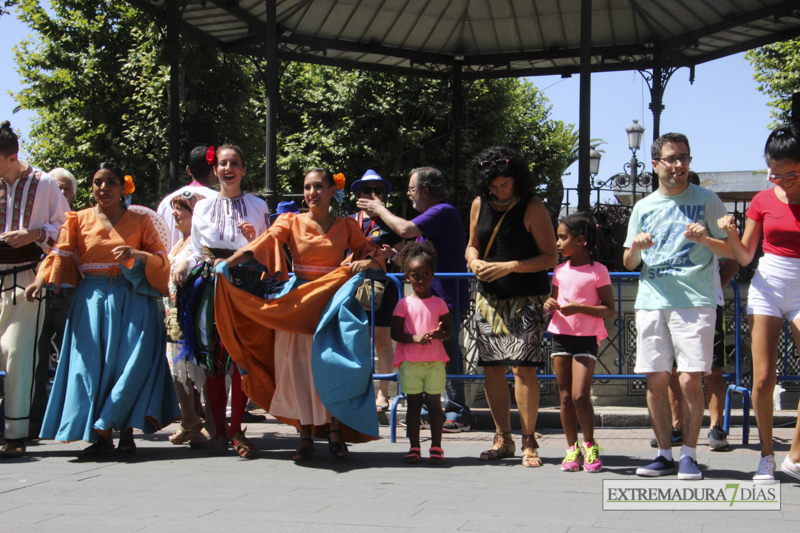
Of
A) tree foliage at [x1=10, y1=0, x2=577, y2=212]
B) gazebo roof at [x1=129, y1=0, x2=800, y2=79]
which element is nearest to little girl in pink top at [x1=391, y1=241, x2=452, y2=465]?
gazebo roof at [x1=129, y1=0, x2=800, y2=79]

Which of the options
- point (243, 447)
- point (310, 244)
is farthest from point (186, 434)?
point (310, 244)

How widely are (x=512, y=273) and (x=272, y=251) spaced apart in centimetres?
157

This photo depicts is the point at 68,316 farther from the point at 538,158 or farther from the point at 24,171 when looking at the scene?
the point at 538,158

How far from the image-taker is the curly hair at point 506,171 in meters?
5.10

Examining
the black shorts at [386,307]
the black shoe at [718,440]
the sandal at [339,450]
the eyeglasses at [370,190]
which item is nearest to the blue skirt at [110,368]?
the sandal at [339,450]

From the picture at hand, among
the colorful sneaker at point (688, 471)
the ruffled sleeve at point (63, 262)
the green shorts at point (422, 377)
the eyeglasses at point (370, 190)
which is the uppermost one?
the eyeglasses at point (370, 190)

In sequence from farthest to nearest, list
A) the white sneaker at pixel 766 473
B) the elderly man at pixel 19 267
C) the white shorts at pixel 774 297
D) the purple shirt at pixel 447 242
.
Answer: the purple shirt at pixel 447 242 → the elderly man at pixel 19 267 → the white shorts at pixel 774 297 → the white sneaker at pixel 766 473

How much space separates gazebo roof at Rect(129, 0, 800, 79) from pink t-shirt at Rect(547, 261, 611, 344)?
8.21 metres

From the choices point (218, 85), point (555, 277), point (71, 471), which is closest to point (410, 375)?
point (555, 277)

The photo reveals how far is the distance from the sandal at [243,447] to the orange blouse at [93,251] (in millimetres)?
1166

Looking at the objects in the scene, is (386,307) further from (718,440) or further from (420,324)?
(718,440)

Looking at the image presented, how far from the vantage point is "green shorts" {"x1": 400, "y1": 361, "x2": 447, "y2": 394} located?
17.2 feet

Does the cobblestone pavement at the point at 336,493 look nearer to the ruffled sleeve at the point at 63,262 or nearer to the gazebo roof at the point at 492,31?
the ruffled sleeve at the point at 63,262

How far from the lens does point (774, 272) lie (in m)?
4.48
